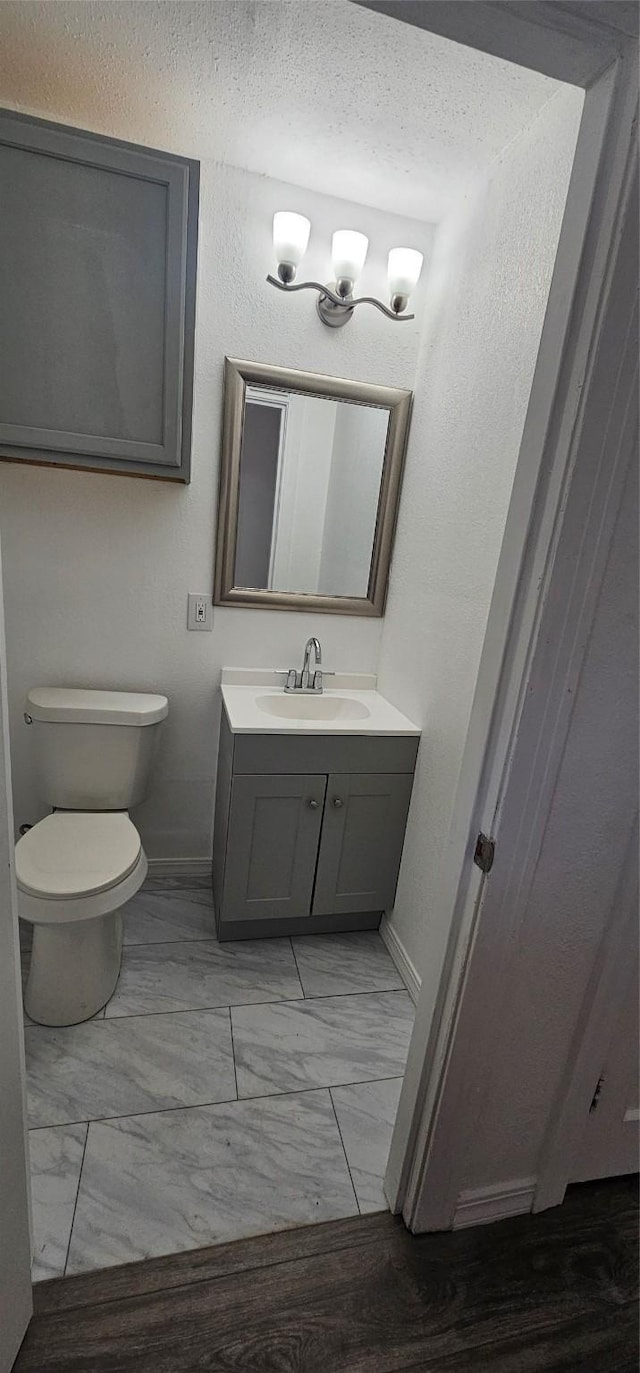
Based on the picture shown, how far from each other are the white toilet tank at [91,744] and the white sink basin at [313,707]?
36 cm

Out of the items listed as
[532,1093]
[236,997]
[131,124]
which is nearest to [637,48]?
[131,124]

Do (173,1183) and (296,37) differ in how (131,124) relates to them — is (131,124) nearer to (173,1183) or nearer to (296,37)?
(296,37)

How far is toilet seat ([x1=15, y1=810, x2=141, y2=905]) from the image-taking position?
1.37m

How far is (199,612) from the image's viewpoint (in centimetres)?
193

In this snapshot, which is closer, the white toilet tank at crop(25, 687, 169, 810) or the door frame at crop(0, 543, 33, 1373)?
the door frame at crop(0, 543, 33, 1373)

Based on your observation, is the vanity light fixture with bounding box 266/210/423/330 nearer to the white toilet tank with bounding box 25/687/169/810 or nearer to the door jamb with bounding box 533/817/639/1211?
the white toilet tank with bounding box 25/687/169/810

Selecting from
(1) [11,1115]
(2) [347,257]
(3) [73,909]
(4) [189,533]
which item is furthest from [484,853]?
(2) [347,257]

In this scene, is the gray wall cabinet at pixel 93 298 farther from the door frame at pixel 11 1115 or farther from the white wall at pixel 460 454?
the door frame at pixel 11 1115

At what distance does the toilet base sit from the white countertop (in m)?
0.64

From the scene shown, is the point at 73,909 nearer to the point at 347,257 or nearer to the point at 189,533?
the point at 189,533

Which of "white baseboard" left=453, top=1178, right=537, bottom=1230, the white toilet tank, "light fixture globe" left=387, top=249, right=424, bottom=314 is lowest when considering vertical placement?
"white baseboard" left=453, top=1178, right=537, bottom=1230

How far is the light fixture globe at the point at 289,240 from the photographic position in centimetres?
157

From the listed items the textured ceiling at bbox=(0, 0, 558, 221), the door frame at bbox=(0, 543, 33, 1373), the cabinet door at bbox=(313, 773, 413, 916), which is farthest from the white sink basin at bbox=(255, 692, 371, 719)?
the textured ceiling at bbox=(0, 0, 558, 221)

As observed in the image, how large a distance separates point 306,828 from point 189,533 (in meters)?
1.03
